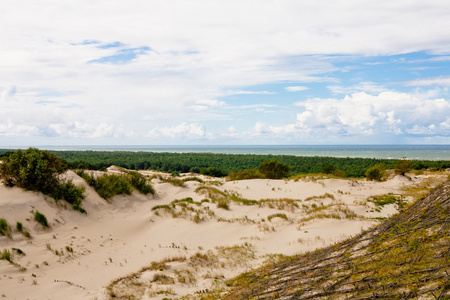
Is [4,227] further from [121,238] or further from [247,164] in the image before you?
[247,164]

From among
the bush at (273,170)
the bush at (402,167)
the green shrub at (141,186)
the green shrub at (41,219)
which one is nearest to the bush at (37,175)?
the green shrub at (41,219)

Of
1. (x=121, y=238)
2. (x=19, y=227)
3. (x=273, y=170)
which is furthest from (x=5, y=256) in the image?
(x=273, y=170)

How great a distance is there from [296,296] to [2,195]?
1446cm

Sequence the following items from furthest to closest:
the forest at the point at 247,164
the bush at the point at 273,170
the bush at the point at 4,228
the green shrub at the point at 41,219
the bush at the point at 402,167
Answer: the forest at the point at 247,164 < the bush at the point at 273,170 < the bush at the point at 402,167 < the green shrub at the point at 41,219 < the bush at the point at 4,228

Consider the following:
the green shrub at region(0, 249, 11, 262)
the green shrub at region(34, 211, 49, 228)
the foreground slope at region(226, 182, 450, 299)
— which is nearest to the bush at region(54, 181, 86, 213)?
the green shrub at region(34, 211, 49, 228)

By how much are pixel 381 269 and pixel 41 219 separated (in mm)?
13542

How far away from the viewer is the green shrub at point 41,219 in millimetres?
13055

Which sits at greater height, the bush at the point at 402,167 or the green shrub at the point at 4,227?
the bush at the point at 402,167

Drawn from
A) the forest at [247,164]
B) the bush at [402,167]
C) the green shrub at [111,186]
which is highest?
the bush at [402,167]

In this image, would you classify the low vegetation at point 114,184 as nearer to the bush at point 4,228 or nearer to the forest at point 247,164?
the bush at point 4,228

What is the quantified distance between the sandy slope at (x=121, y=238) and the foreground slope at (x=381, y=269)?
256cm

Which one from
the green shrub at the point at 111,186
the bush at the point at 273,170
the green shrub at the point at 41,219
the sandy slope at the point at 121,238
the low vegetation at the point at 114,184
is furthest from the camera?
the bush at the point at 273,170

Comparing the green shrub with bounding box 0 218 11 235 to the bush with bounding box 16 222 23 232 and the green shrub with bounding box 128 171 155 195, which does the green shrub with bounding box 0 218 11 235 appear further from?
the green shrub with bounding box 128 171 155 195

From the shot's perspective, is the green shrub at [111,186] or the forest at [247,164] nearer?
the green shrub at [111,186]
